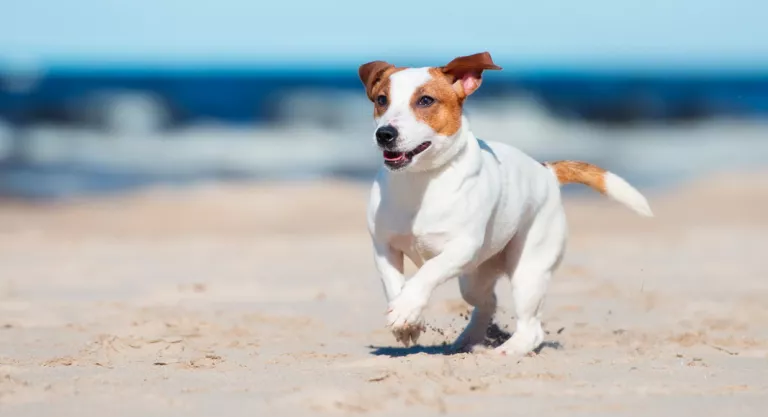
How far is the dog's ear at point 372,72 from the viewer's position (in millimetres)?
5184

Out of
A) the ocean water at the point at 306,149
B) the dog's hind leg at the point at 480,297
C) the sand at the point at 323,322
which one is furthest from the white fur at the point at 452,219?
the ocean water at the point at 306,149

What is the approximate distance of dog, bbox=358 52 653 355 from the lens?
189 inches

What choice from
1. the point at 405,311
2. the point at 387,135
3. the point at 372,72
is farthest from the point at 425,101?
the point at 405,311

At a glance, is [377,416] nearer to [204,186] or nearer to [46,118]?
[204,186]

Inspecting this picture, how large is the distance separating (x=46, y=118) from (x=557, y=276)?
19910 millimetres

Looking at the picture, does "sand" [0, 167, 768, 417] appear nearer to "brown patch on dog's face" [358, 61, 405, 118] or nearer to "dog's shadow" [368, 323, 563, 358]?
"dog's shadow" [368, 323, 563, 358]

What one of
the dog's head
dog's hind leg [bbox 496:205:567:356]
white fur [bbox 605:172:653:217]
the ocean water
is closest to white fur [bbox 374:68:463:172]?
the dog's head

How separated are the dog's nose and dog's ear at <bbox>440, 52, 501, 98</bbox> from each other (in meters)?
0.47

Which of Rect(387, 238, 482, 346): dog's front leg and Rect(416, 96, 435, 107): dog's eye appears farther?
Rect(416, 96, 435, 107): dog's eye

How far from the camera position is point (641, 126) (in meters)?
26.9

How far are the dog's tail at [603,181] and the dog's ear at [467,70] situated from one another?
3.29 feet

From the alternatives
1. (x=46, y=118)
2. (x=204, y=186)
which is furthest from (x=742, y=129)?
(x=46, y=118)

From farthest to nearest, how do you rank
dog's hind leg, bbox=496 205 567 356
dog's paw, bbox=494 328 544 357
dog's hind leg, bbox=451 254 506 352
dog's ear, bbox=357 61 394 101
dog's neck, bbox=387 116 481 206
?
dog's hind leg, bbox=451 254 506 352 → dog's hind leg, bbox=496 205 567 356 → dog's paw, bbox=494 328 544 357 → dog's ear, bbox=357 61 394 101 → dog's neck, bbox=387 116 481 206

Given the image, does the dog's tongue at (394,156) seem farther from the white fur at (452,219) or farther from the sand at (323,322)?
the sand at (323,322)
